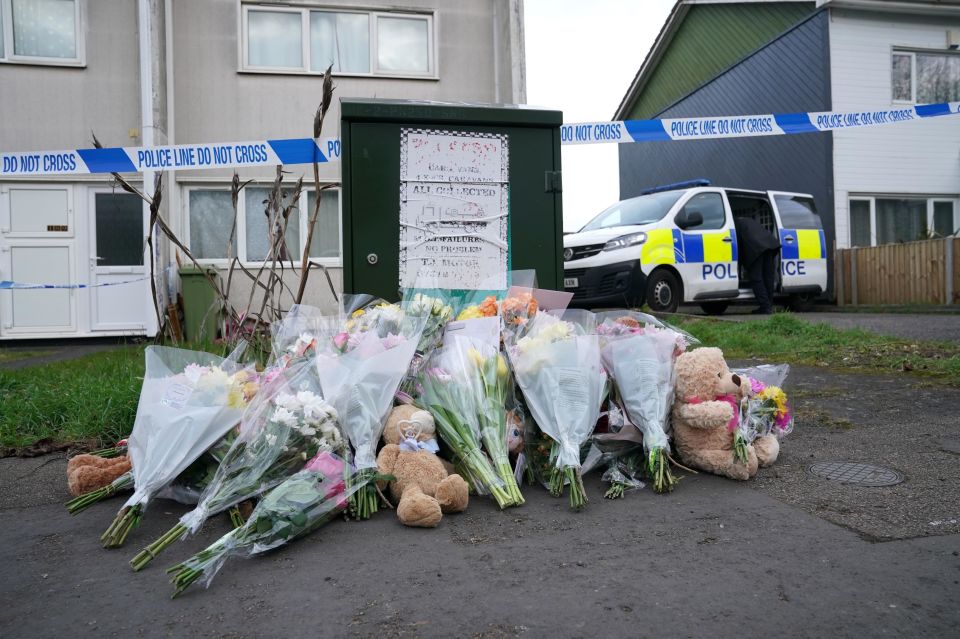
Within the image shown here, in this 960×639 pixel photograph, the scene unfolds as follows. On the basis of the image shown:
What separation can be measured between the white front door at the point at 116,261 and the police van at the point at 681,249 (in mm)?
6789

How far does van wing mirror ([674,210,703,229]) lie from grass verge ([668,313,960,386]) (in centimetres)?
231

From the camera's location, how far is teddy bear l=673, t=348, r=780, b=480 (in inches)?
118

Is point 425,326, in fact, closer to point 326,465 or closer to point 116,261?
point 326,465

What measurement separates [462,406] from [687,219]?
8435mm

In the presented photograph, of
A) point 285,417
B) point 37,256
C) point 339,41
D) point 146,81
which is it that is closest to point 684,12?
point 339,41

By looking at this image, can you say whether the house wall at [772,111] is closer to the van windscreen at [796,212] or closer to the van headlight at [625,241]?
the van windscreen at [796,212]

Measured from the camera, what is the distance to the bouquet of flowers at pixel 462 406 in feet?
9.35

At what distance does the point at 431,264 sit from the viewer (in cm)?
443

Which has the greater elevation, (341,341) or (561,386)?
(341,341)

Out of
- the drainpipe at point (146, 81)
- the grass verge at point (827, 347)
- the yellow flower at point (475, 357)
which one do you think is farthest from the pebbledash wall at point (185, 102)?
the yellow flower at point (475, 357)

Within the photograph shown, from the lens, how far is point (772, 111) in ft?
Answer: 56.4

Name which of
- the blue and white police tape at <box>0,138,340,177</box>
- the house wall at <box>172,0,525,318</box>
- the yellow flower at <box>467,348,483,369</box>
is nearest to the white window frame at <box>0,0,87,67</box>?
the house wall at <box>172,0,525,318</box>

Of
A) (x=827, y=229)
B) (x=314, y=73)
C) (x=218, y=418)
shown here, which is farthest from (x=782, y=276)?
(x=218, y=418)

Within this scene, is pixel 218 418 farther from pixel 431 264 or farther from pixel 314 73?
pixel 314 73
